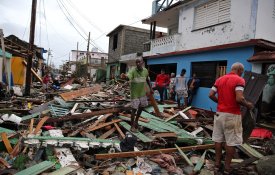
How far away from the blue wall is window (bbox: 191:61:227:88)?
9.7 inches

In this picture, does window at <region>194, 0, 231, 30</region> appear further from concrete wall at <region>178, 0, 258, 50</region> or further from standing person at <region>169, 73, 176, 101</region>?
standing person at <region>169, 73, 176, 101</region>

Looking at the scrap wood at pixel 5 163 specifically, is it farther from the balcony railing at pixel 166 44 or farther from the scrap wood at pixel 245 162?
the balcony railing at pixel 166 44

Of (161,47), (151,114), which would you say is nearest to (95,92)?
(161,47)

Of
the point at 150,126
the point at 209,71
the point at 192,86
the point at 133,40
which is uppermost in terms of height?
the point at 133,40

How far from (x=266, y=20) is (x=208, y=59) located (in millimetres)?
2903

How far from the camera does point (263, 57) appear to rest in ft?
28.8

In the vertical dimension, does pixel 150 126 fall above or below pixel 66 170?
above

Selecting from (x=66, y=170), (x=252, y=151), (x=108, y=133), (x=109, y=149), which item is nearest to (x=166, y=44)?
(x=108, y=133)

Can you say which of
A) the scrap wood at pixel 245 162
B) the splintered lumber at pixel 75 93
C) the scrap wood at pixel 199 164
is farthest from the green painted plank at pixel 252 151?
the splintered lumber at pixel 75 93

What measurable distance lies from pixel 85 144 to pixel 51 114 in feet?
11.2

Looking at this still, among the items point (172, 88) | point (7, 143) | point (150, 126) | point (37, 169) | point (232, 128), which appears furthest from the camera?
point (172, 88)

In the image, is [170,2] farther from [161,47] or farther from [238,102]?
[238,102]

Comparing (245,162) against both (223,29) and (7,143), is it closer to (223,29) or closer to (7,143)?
(7,143)

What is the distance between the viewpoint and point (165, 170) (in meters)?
5.06
